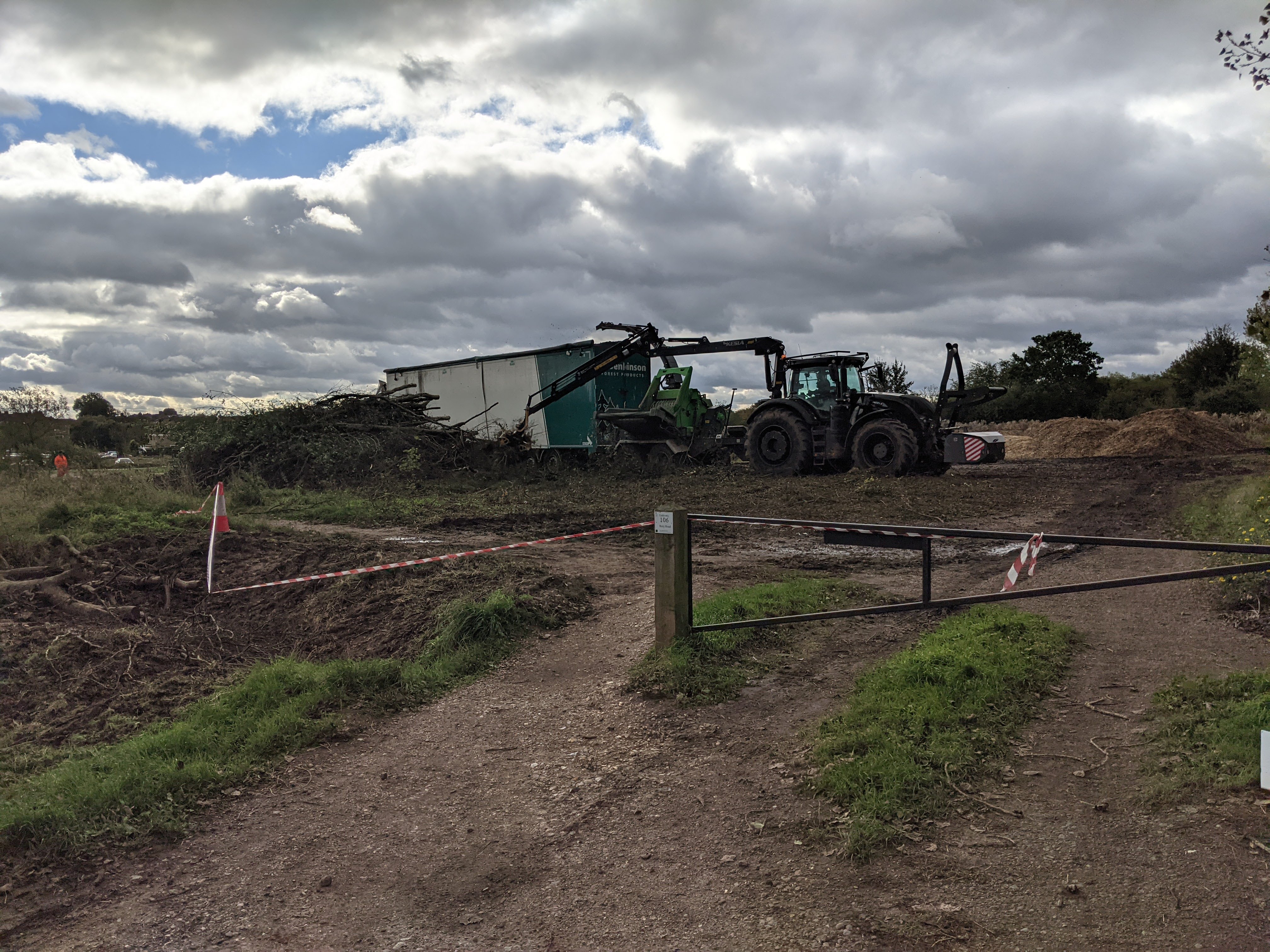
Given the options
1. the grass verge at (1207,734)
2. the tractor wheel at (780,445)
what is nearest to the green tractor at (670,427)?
the tractor wheel at (780,445)

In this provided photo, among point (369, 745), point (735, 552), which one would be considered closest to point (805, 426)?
point (735, 552)

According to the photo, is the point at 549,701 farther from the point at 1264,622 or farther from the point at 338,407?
the point at 338,407

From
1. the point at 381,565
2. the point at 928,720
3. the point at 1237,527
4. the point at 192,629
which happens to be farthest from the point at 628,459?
the point at 928,720

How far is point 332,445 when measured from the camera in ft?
62.5

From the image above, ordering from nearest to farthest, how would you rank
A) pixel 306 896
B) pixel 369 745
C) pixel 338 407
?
pixel 306 896, pixel 369 745, pixel 338 407

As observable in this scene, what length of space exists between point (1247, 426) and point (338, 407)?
31840 mm

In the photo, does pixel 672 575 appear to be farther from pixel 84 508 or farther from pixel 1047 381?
pixel 1047 381

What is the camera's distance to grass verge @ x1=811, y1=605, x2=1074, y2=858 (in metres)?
3.81

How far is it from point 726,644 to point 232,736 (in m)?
3.35

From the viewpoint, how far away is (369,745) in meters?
5.15

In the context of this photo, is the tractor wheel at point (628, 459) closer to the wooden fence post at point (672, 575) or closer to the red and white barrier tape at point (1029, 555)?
the wooden fence post at point (672, 575)

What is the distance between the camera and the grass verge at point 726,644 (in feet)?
18.0

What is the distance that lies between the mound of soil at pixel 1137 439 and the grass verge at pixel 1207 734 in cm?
2298

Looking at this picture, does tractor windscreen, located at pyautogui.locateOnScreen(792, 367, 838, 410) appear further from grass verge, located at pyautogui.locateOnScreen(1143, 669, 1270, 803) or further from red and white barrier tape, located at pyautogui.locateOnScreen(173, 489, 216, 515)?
A: grass verge, located at pyautogui.locateOnScreen(1143, 669, 1270, 803)
